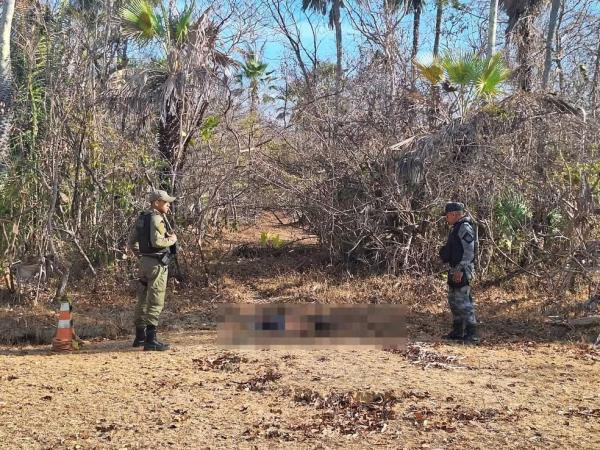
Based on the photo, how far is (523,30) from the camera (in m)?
14.2

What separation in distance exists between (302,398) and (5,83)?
749cm

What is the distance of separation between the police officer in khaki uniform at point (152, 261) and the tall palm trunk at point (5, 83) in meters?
3.94

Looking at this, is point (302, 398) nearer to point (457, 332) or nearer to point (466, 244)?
point (457, 332)

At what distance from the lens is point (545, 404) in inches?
203

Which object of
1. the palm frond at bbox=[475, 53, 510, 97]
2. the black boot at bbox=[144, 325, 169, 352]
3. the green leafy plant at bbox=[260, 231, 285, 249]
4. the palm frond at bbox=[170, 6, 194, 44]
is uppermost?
the palm frond at bbox=[170, 6, 194, 44]

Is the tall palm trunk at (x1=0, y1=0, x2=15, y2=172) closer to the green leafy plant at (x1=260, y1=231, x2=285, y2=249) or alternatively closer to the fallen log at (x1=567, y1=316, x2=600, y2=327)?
the green leafy plant at (x1=260, y1=231, x2=285, y2=249)

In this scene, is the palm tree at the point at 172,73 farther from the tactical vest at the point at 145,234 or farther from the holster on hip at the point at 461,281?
the holster on hip at the point at 461,281

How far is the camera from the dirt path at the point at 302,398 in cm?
444

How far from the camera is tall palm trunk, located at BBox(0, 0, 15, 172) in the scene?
964cm

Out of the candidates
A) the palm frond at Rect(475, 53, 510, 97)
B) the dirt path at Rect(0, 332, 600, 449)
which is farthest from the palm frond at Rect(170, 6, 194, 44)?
the dirt path at Rect(0, 332, 600, 449)

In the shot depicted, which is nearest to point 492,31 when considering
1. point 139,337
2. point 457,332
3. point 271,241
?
point 271,241

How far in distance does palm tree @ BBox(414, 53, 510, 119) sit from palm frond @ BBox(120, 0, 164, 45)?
446cm

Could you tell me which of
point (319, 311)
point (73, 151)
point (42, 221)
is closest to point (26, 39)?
point (73, 151)

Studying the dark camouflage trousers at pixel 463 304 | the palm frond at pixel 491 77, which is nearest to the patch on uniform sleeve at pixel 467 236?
the dark camouflage trousers at pixel 463 304
